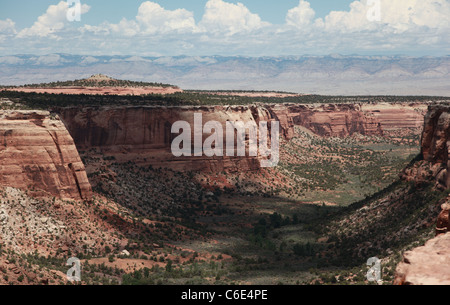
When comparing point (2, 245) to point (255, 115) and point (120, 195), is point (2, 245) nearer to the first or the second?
point (120, 195)

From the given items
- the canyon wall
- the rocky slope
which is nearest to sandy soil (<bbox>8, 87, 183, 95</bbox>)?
the canyon wall

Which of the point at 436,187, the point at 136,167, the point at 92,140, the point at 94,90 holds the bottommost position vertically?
the point at 136,167

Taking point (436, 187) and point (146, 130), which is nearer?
point (436, 187)

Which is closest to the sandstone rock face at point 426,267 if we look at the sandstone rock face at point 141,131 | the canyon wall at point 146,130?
the canyon wall at point 146,130

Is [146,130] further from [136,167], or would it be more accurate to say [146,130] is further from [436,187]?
[436,187]

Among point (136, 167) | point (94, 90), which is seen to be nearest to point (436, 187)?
point (136, 167)

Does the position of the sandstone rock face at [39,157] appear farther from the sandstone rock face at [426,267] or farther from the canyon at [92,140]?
the sandstone rock face at [426,267]

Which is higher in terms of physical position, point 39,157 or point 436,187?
point 39,157

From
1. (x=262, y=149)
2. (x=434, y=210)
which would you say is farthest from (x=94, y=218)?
(x=262, y=149)
